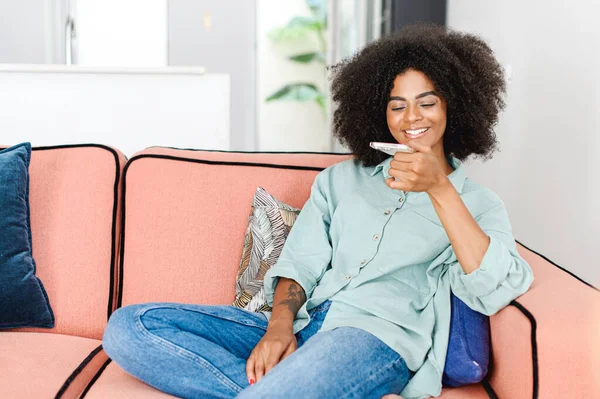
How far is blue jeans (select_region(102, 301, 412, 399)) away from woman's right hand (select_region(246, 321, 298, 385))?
0.03 meters

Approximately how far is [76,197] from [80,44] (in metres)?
4.07

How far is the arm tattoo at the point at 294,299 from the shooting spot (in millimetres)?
1352

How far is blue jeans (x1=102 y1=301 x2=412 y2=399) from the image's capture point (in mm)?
1105

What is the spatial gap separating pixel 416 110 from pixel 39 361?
2.97 ft

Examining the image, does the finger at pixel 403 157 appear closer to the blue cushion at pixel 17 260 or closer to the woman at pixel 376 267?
the woman at pixel 376 267

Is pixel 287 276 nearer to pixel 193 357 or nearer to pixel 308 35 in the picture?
pixel 193 357

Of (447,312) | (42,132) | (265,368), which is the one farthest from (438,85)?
(42,132)

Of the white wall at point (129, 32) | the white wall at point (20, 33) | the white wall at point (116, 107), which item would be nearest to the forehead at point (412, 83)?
the white wall at point (116, 107)

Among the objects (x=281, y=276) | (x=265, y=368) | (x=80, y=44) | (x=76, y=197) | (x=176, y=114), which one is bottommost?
(x=265, y=368)

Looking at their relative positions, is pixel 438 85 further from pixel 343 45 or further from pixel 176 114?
pixel 343 45

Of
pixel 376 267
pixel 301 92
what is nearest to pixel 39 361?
pixel 376 267

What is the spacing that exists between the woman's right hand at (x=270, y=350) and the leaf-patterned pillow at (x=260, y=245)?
0.18 meters

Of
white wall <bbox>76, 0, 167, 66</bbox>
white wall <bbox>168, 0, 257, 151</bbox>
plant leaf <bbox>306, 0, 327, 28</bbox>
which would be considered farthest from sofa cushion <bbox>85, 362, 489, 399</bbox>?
plant leaf <bbox>306, 0, 327, 28</bbox>

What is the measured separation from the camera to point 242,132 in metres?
5.54
